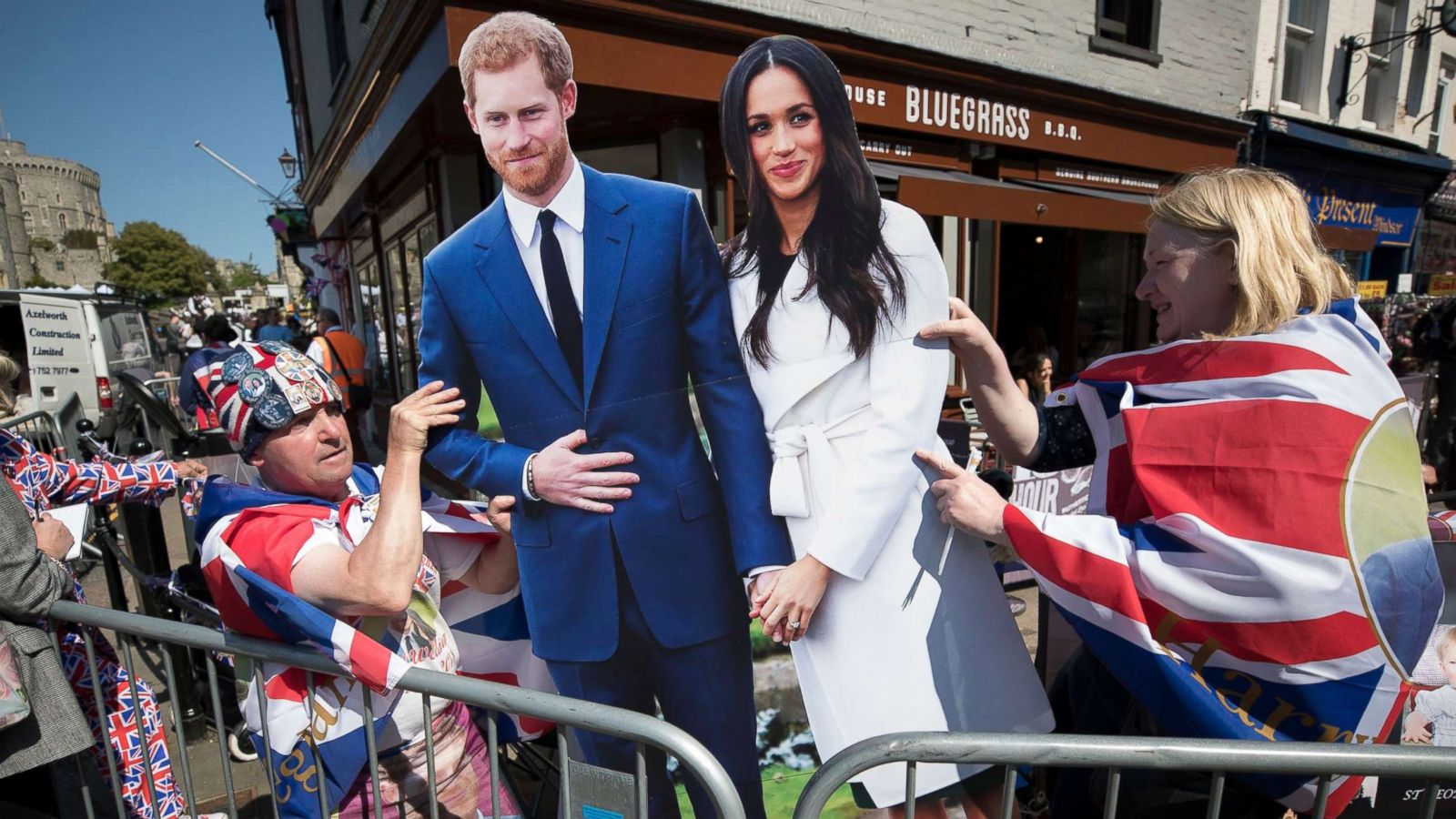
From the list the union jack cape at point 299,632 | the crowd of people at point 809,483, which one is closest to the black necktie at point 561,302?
the crowd of people at point 809,483

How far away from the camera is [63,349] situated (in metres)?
8.01

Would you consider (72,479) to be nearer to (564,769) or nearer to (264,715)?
(264,715)

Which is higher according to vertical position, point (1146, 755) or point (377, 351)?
point (377, 351)

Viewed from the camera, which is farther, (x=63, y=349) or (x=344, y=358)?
(x=63, y=349)

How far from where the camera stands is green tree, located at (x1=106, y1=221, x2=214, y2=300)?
2588cm

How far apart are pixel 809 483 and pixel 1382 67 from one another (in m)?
13.3

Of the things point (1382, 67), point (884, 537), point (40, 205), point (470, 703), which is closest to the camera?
point (470, 703)

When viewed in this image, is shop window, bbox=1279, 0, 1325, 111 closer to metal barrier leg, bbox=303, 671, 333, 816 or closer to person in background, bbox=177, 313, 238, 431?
person in background, bbox=177, 313, 238, 431

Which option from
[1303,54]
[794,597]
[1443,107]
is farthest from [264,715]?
[1443,107]

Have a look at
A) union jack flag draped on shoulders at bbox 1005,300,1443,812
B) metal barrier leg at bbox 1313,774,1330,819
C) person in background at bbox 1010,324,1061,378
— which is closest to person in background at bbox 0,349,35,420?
union jack flag draped on shoulders at bbox 1005,300,1443,812

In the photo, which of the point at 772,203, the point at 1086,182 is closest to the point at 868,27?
the point at 772,203

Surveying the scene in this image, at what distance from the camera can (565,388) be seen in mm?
1724

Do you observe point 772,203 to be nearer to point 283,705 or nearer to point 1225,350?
point 1225,350

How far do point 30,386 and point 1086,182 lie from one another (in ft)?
35.5
